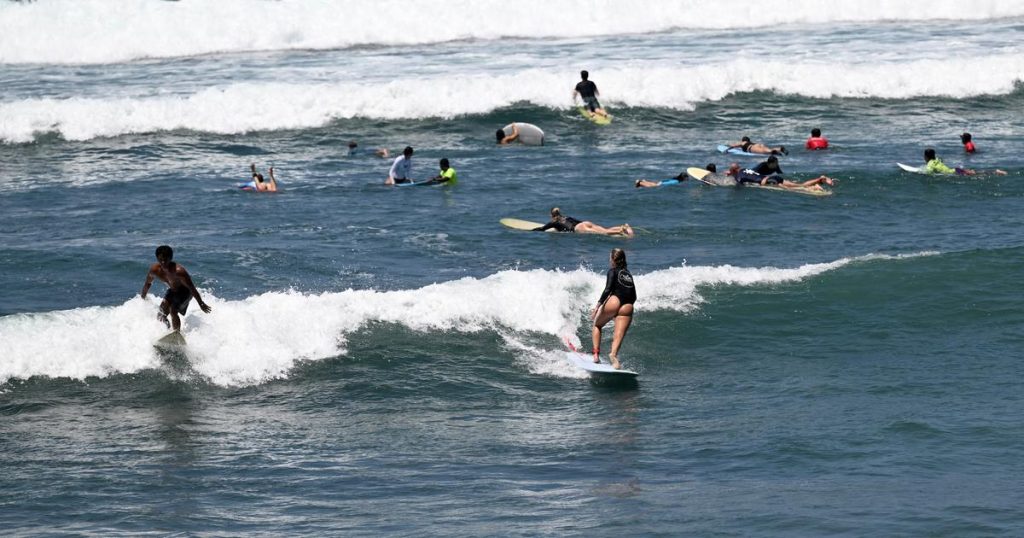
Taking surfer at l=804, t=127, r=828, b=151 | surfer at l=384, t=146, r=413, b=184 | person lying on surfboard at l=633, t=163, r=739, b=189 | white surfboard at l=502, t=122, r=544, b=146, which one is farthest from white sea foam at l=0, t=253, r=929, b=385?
white surfboard at l=502, t=122, r=544, b=146

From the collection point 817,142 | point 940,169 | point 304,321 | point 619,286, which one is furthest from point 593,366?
point 817,142

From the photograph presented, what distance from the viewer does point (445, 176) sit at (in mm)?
28219

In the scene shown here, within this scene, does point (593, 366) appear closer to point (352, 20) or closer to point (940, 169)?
A: point (940, 169)

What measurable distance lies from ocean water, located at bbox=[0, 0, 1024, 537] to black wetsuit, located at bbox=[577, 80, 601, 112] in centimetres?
68

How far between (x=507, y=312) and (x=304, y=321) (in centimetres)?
293

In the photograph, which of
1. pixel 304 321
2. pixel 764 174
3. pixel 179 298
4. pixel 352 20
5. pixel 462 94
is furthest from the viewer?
pixel 352 20

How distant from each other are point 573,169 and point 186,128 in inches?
471

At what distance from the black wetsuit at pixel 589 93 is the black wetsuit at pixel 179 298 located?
21807mm

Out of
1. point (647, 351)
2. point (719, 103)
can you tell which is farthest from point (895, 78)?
point (647, 351)

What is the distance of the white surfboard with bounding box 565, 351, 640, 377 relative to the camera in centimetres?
1576

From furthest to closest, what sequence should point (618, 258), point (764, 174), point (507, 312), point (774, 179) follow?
point (764, 174), point (774, 179), point (507, 312), point (618, 258)

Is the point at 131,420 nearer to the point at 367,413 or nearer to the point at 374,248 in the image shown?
the point at 367,413

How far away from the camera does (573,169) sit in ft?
98.8

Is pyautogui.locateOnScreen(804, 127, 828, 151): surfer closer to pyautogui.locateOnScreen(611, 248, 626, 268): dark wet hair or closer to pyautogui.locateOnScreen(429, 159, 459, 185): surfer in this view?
pyautogui.locateOnScreen(429, 159, 459, 185): surfer
